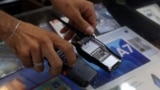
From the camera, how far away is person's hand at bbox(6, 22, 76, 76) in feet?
1.61

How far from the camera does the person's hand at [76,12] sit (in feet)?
2.07

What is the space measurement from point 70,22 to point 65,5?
0.05 metres

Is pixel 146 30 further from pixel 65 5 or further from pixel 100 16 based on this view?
pixel 65 5

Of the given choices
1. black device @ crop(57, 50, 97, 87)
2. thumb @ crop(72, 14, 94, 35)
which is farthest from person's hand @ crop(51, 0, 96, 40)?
black device @ crop(57, 50, 97, 87)

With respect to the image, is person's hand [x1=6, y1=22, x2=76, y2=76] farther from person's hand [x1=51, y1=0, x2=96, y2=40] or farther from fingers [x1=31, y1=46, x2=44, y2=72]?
person's hand [x1=51, y1=0, x2=96, y2=40]

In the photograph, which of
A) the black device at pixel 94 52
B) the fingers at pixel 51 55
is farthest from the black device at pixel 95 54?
the fingers at pixel 51 55

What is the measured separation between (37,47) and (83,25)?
0.54 feet

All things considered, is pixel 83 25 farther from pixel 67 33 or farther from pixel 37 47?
pixel 37 47

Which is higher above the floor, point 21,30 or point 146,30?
point 21,30

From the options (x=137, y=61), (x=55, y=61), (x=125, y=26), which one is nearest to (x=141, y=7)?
(x=125, y=26)

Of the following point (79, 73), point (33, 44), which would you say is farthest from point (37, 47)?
point (79, 73)

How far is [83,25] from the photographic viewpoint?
61cm

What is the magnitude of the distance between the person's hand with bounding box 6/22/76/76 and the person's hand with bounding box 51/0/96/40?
0.41 feet

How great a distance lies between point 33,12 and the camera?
2.46 feet
